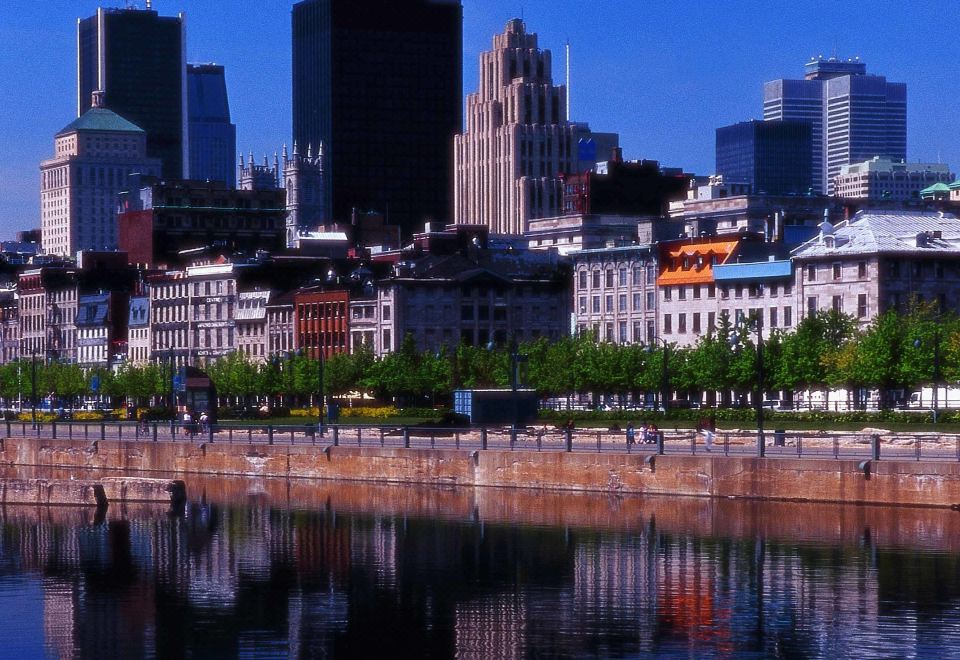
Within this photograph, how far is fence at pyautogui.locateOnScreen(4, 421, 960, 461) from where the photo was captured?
80875mm

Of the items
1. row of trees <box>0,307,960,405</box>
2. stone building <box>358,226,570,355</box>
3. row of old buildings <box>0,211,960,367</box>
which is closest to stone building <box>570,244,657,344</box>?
row of old buildings <box>0,211,960,367</box>

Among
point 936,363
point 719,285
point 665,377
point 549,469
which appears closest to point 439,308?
point 719,285

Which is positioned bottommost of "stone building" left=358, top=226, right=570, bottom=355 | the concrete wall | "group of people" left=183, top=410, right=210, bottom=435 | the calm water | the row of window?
the calm water

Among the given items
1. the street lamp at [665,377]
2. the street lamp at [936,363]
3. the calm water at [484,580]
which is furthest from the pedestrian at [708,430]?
the street lamp at [665,377]

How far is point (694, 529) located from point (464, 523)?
8.71 metres

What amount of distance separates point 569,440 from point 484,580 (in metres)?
27.3

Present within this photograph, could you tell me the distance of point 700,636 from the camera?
170ft

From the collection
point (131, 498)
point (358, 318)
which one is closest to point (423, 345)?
point (358, 318)

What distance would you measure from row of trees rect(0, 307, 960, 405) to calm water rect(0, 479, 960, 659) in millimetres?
43223

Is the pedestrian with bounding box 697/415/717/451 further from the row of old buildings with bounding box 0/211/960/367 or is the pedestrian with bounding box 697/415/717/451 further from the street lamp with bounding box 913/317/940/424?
the row of old buildings with bounding box 0/211/960/367

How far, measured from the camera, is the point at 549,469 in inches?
3442

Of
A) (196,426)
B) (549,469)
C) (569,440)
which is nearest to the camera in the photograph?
(549,469)

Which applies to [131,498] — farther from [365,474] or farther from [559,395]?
[559,395]

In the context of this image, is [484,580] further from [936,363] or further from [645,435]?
[936,363]
